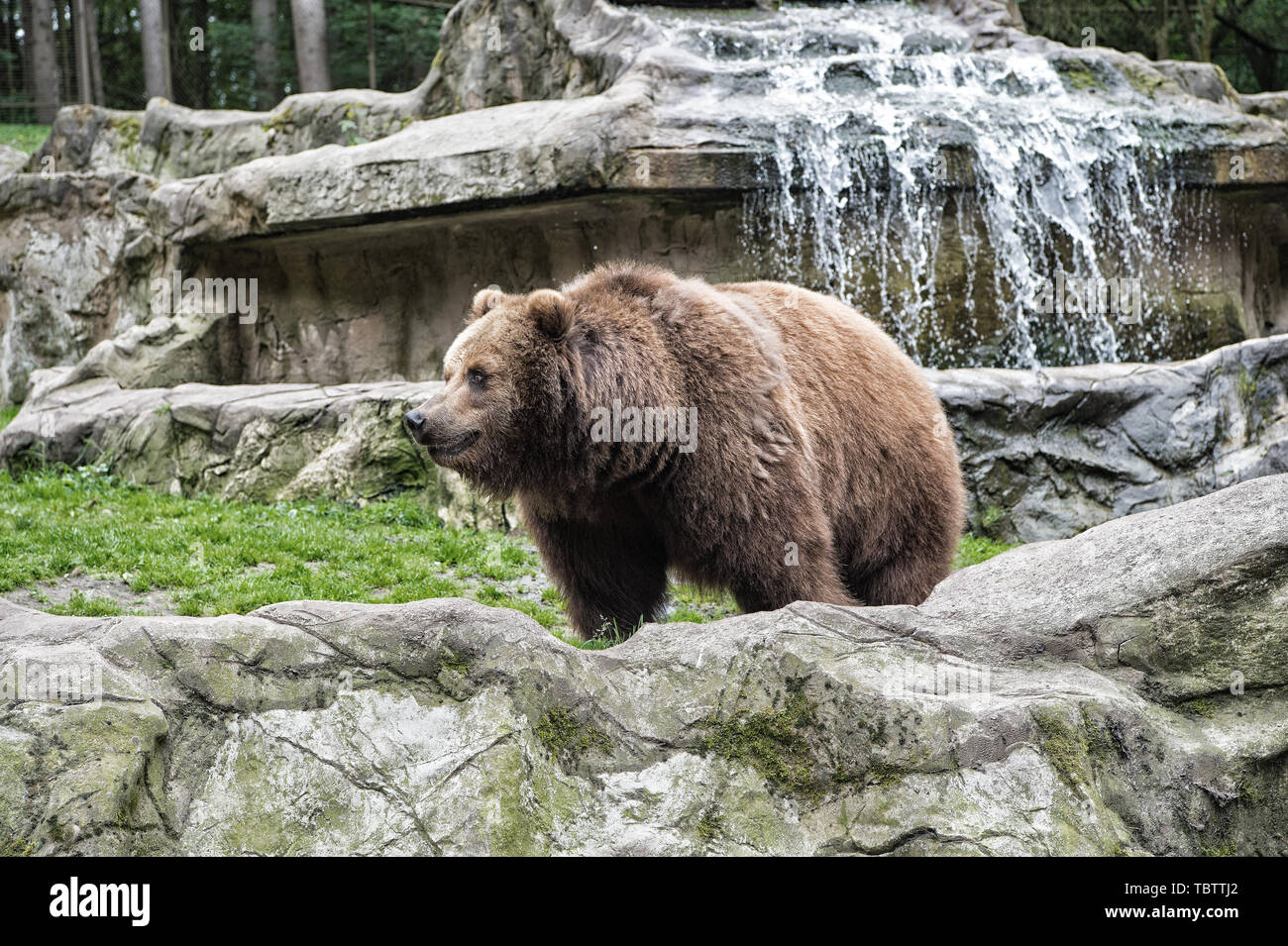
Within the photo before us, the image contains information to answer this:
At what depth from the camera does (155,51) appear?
18266 mm

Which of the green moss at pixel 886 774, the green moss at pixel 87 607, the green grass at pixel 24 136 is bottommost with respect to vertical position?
the green moss at pixel 87 607

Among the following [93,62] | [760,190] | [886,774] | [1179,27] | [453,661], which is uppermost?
[1179,27]

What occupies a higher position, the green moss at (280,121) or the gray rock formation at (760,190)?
the green moss at (280,121)

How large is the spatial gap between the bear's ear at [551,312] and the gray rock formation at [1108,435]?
383 cm

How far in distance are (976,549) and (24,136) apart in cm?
1780

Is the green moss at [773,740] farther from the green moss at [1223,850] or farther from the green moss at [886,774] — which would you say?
the green moss at [1223,850]

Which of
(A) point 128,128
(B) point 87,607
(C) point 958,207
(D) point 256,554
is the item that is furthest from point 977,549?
(A) point 128,128

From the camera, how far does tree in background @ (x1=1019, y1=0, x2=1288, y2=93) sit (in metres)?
18.6

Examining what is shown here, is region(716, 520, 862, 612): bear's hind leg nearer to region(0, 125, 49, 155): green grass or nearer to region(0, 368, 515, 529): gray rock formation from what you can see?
region(0, 368, 515, 529): gray rock formation

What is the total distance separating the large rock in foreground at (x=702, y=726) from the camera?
127 inches

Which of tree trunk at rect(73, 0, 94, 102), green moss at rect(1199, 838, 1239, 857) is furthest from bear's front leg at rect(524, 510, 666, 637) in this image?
tree trunk at rect(73, 0, 94, 102)

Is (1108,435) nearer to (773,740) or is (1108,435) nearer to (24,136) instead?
(773,740)

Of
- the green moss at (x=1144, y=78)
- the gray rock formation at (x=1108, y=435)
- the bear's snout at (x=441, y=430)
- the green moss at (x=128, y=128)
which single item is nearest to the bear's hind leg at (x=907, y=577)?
the bear's snout at (x=441, y=430)

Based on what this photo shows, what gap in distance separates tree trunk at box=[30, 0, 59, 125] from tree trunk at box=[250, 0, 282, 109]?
12.1 feet
